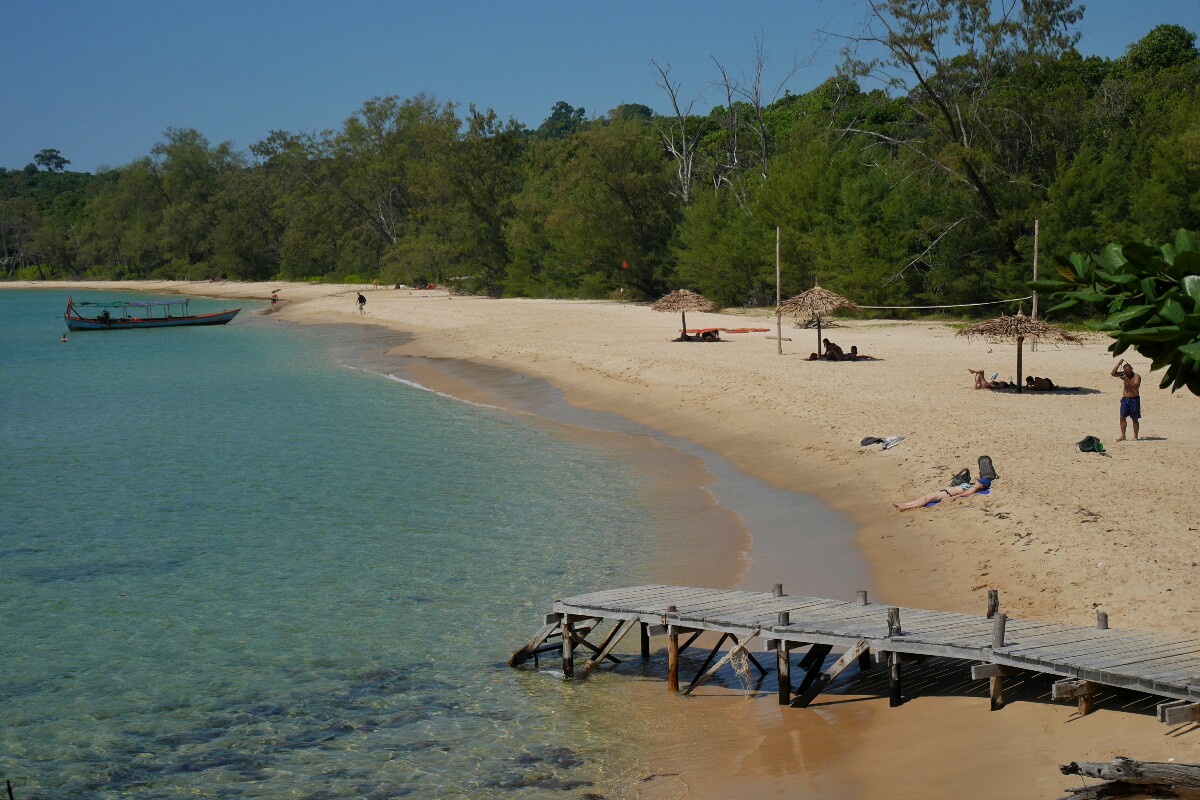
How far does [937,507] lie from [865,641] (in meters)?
5.97

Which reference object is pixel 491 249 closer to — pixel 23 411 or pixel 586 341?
pixel 586 341

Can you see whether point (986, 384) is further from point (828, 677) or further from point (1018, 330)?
point (828, 677)

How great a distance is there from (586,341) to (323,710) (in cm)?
2886

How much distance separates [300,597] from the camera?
13867 millimetres

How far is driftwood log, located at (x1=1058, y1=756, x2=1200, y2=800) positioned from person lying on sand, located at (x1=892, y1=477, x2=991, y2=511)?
8250 millimetres

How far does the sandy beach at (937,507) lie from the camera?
823cm

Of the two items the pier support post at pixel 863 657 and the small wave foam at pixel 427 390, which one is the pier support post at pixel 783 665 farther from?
the small wave foam at pixel 427 390

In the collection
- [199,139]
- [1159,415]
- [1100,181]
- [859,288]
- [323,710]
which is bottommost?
[323,710]

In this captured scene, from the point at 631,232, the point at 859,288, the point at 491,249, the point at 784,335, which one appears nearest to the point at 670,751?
the point at 784,335

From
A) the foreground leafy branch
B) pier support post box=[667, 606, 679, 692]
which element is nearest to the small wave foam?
pier support post box=[667, 606, 679, 692]

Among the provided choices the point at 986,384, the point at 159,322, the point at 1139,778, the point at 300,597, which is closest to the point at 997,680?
the point at 1139,778

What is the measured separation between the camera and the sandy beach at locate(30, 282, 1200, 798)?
823cm

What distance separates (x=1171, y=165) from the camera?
3241 centimetres

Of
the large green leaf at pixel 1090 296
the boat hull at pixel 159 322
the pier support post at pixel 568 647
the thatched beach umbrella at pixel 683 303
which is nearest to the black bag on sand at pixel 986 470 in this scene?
the pier support post at pixel 568 647
